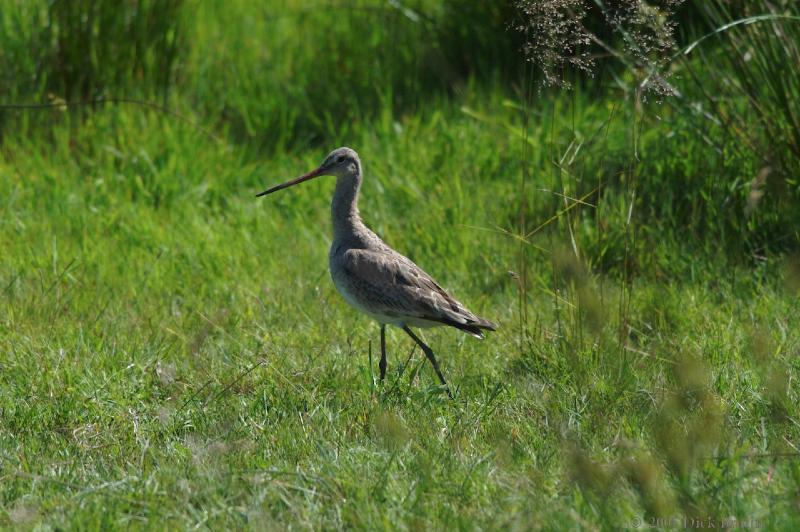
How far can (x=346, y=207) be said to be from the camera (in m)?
5.66

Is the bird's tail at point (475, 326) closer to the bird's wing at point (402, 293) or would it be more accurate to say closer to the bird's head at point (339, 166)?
the bird's wing at point (402, 293)

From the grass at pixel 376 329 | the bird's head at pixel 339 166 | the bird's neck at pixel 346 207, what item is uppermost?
the bird's head at pixel 339 166

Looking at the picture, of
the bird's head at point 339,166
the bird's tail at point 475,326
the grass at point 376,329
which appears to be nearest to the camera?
the grass at point 376,329

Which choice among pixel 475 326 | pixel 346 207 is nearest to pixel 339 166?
pixel 346 207

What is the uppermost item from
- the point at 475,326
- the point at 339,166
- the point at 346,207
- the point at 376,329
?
the point at 339,166

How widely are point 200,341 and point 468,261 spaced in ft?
5.63

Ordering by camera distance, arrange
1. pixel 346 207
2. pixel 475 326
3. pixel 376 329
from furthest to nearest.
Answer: pixel 376 329
pixel 346 207
pixel 475 326

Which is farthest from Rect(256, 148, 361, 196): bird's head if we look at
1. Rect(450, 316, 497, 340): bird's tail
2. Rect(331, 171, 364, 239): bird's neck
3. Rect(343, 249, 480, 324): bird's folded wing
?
Rect(450, 316, 497, 340): bird's tail

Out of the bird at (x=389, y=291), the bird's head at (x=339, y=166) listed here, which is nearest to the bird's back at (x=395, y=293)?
the bird at (x=389, y=291)

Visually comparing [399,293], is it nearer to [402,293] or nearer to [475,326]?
[402,293]

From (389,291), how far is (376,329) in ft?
2.72

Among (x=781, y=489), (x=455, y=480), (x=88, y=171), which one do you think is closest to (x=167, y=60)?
(x=88, y=171)

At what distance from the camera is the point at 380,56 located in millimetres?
8500

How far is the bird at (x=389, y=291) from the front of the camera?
197 inches
